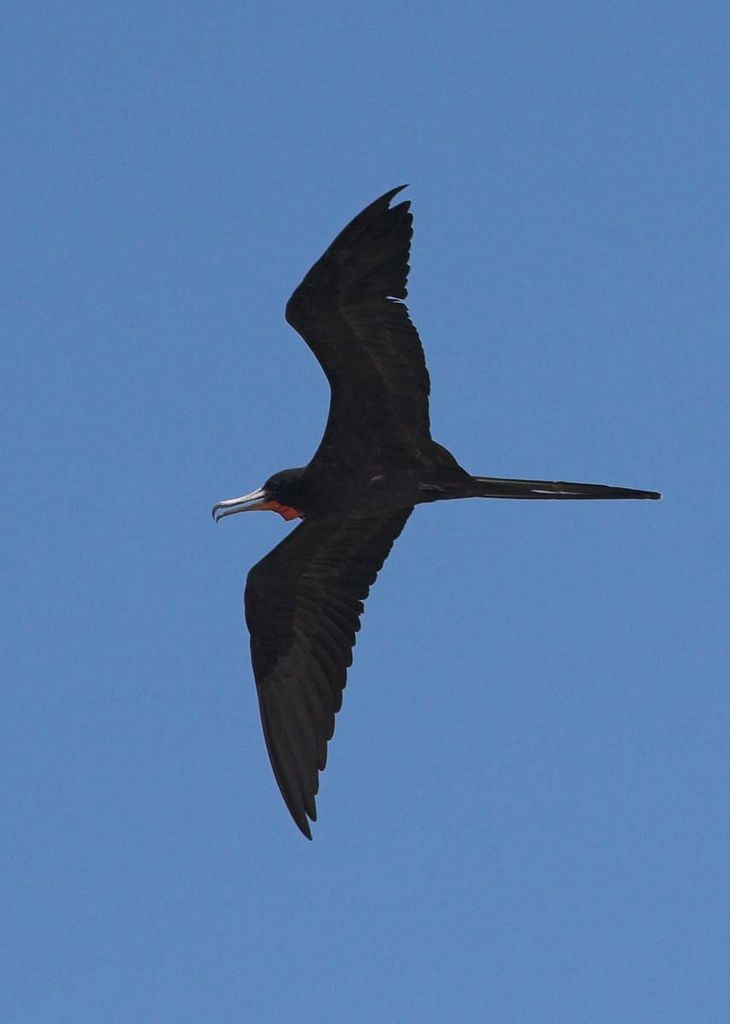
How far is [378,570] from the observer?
11883mm

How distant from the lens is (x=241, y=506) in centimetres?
1138

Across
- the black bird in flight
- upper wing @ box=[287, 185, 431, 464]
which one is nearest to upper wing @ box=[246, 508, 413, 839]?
the black bird in flight

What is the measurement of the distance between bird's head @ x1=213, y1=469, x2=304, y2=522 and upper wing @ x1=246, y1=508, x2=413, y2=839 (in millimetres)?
412

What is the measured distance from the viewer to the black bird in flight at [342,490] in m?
10.4

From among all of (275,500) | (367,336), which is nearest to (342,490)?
(275,500)

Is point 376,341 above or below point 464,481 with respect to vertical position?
above

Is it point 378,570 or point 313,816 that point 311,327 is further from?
point 313,816

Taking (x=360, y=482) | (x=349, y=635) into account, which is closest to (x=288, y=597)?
(x=349, y=635)

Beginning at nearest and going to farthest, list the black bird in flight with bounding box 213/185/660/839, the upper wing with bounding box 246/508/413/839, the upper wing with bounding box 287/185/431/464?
the upper wing with bounding box 287/185/431/464 < the black bird in flight with bounding box 213/185/660/839 < the upper wing with bounding box 246/508/413/839

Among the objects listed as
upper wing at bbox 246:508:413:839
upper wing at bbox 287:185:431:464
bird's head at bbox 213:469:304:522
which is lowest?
upper wing at bbox 246:508:413:839

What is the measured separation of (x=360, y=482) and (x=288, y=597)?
1.18 m

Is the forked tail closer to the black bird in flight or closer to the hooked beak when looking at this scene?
the black bird in flight

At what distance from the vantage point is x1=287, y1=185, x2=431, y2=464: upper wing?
10250mm

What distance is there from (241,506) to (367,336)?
4.66ft
